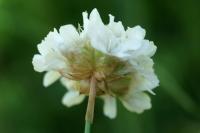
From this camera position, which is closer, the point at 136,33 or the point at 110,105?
the point at 136,33

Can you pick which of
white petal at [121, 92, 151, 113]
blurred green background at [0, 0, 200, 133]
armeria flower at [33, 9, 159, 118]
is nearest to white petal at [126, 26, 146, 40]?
armeria flower at [33, 9, 159, 118]

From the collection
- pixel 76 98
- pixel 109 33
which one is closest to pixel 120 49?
pixel 109 33

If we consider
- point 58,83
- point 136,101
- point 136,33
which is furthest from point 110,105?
point 58,83

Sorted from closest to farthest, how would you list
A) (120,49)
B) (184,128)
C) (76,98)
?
(120,49) → (76,98) → (184,128)

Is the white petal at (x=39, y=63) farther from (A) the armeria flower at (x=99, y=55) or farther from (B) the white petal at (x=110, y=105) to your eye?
(B) the white petal at (x=110, y=105)

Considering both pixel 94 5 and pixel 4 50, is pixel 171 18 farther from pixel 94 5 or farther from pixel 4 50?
pixel 4 50

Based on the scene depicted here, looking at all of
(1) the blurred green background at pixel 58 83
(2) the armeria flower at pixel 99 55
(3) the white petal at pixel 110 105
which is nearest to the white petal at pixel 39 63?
(2) the armeria flower at pixel 99 55

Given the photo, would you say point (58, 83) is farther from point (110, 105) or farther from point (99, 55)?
point (99, 55)
